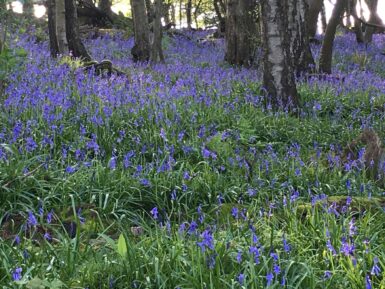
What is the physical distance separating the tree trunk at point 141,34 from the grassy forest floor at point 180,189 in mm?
4295

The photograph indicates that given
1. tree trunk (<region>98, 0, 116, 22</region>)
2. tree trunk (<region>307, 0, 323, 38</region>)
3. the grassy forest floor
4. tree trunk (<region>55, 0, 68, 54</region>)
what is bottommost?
the grassy forest floor

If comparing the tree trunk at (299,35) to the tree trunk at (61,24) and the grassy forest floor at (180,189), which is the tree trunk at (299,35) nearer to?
the grassy forest floor at (180,189)

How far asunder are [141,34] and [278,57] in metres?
6.34

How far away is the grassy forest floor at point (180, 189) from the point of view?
291 centimetres

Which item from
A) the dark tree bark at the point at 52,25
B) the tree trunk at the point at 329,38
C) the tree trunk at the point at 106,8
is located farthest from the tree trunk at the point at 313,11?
the tree trunk at the point at 106,8

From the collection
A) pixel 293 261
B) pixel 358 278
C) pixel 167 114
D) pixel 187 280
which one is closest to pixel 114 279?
pixel 187 280

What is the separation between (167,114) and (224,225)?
3.12 meters

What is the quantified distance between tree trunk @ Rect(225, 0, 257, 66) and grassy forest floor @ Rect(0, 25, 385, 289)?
4.51m

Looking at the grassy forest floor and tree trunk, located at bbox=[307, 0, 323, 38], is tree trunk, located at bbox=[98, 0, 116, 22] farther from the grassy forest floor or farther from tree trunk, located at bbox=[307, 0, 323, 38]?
the grassy forest floor

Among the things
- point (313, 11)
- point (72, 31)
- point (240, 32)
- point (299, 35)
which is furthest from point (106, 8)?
point (299, 35)

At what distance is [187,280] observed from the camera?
2.79 m

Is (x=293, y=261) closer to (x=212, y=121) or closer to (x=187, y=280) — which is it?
(x=187, y=280)

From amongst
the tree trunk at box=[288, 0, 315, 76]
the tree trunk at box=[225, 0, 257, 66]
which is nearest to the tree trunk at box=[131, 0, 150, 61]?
the tree trunk at box=[225, 0, 257, 66]

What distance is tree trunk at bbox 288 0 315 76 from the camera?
824 centimetres
